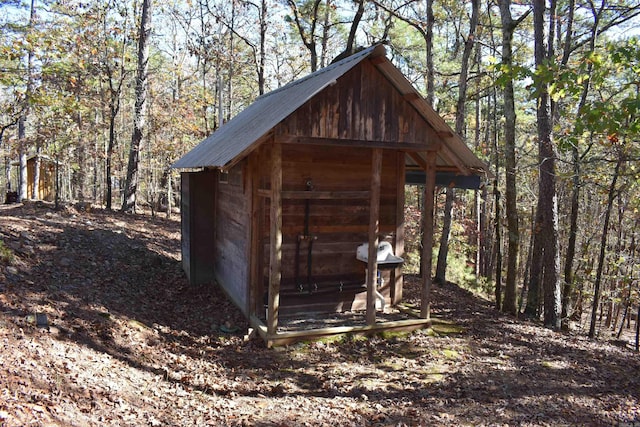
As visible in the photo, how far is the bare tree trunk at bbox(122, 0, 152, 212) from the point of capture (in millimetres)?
17438

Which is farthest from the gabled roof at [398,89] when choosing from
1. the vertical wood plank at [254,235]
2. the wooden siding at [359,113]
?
the vertical wood plank at [254,235]

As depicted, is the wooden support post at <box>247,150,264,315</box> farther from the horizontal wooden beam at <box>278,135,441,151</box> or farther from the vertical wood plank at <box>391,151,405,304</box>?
the vertical wood plank at <box>391,151,405,304</box>

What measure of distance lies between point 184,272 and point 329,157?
5.75 metres

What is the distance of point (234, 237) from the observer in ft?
31.2

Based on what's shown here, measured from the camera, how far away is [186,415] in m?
4.89

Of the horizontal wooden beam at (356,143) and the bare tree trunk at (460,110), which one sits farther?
the bare tree trunk at (460,110)

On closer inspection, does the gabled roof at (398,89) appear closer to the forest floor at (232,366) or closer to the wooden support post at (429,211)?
the wooden support post at (429,211)

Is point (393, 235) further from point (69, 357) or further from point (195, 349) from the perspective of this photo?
point (69, 357)

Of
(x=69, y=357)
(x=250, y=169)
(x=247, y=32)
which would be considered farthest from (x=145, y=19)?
(x=69, y=357)

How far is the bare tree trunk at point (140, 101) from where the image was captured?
57.2 ft

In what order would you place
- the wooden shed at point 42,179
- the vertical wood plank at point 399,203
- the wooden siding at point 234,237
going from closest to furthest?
1. the wooden siding at point 234,237
2. the vertical wood plank at point 399,203
3. the wooden shed at point 42,179

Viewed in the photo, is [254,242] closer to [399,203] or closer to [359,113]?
[359,113]

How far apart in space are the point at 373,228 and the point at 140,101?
13942 mm

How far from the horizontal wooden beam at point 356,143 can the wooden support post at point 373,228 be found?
24 centimetres
